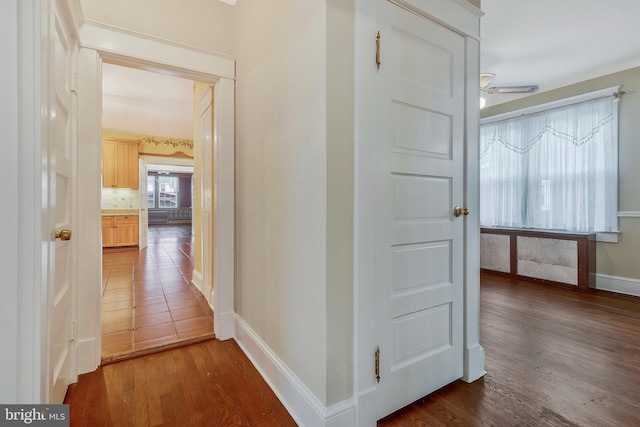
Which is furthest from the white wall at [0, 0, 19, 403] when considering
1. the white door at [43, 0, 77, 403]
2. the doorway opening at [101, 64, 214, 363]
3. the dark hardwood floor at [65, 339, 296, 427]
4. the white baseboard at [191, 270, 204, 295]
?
the white baseboard at [191, 270, 204, 295]

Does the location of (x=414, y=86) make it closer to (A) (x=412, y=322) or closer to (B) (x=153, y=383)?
(A) (x=412, y=322)

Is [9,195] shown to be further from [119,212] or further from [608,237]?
[119,212]

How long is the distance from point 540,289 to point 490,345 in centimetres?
208

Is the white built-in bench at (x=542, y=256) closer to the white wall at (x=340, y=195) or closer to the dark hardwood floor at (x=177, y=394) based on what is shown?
the white wall at (x=340, y=195)

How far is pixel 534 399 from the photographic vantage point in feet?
5.08

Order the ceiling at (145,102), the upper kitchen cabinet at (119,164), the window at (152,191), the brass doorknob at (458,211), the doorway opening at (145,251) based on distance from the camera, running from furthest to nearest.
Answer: the window at (152,191)
the upper kitchen cabinet at (119,164)
the ceiling at (145,102)
the doorway opening at (145,251)
the brass doorknob at (458,211)

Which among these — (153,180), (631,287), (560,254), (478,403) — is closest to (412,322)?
(478,403)

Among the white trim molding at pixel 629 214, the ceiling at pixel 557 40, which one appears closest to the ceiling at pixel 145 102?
the ceiling at pixel 557 40

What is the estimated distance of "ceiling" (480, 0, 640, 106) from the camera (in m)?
2.40

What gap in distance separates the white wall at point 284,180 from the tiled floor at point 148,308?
66cm

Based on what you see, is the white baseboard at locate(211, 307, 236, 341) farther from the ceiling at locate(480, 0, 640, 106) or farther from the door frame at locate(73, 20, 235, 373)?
the ceiling at locate(480, 0, 640, 106)

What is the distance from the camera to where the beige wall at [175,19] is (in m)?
1.88

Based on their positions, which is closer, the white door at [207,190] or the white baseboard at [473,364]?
the white baseboard at [473,364]

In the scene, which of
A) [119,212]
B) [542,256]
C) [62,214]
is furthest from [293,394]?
[119,212]
